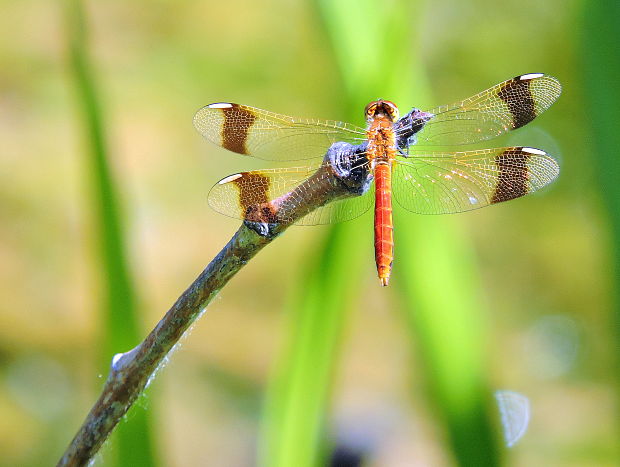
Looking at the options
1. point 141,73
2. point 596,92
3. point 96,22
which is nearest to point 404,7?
point 596,92

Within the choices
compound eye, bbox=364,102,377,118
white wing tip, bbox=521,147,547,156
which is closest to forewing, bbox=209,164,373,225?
compound eye, bbox=364,102,377,118

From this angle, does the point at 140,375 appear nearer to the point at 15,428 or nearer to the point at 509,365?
the point at 15,428

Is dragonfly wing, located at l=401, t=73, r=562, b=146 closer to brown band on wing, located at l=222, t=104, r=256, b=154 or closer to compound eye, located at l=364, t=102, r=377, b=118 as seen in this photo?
compound eye, located at l=364, t=102, r=377, b=118

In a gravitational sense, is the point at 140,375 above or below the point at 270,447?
below

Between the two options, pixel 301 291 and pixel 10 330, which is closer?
pixel 301 291

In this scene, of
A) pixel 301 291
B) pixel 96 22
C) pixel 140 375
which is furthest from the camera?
pixel 96 22

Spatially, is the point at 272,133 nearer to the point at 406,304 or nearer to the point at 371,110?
the point at 371,110

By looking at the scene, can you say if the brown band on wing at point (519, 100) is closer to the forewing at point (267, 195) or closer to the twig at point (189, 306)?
the forewing at point (267, 195)
